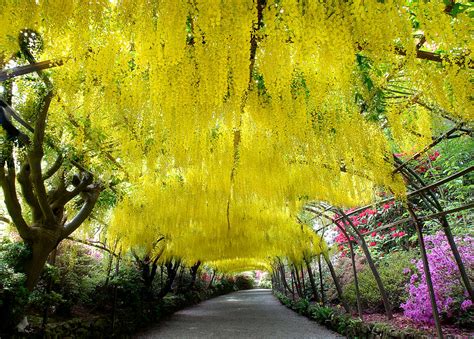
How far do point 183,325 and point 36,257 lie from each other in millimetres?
5775

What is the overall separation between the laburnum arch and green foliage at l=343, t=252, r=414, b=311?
314 centimetres

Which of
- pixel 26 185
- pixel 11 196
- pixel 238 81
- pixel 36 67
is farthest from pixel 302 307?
pixel 36 67

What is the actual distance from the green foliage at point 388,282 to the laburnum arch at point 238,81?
3143 mm

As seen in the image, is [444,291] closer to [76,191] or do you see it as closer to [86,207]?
[86,207]

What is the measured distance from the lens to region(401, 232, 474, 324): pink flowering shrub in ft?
18.0

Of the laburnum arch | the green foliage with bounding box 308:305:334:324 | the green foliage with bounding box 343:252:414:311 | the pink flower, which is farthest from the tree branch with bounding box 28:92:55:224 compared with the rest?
the green foliage with bounding box 308:305:334:324

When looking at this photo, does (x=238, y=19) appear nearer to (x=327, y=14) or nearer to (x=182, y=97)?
(x=327, y=14)

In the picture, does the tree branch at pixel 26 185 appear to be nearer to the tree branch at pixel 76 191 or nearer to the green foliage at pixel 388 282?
the tree branch at pixel 76 191

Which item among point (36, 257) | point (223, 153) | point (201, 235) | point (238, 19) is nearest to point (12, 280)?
point (36, 257)

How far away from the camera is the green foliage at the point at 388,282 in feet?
24.3

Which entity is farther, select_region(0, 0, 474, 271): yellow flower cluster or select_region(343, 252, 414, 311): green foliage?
select_region(343, 252, 414, 311): green foliage

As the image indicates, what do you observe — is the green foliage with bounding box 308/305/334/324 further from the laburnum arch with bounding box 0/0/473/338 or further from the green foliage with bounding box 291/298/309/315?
the laburnum arch with bounding box 0/0/473/338

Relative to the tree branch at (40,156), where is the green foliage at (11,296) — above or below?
below

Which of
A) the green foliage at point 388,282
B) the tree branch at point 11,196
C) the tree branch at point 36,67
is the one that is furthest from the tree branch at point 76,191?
the green foliage at point 388,282
